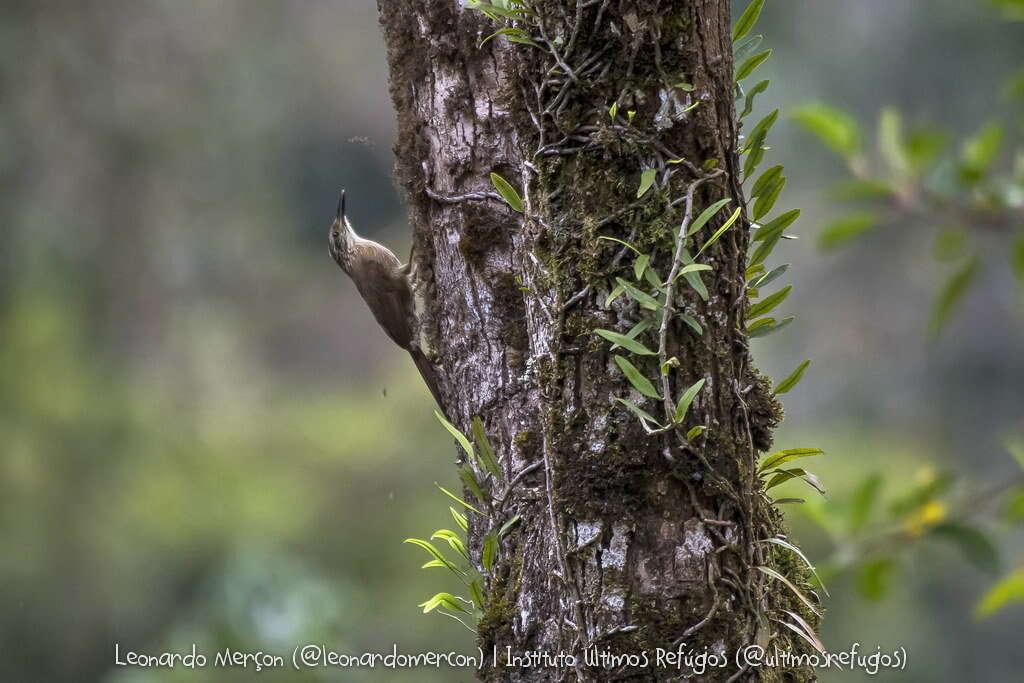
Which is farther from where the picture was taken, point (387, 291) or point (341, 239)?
point (341, 239)

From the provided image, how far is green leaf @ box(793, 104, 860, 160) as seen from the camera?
2.55 m

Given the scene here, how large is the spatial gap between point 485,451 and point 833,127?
1455mm

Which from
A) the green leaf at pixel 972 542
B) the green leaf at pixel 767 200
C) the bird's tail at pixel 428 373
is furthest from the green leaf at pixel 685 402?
the green leaf at pixel 972 542

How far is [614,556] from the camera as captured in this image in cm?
137

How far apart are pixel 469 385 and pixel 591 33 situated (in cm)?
65

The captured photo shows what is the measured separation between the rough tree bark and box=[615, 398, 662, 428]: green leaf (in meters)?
0.01

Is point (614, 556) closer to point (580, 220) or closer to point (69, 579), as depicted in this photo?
point (580, 220)

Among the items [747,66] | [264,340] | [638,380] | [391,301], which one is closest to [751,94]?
[747,66]

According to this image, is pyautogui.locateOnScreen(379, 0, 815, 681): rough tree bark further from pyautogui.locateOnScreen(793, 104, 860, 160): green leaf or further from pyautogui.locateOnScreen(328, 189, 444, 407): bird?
pyautogui.locateOnScreen(328, 189, 444, 407): bird

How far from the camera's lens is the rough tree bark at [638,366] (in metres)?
1.37

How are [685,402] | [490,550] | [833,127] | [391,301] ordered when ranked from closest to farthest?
1. [685,402]
2. [490,550]
3. [833,127]
4. [391,301]

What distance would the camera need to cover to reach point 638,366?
1369mm

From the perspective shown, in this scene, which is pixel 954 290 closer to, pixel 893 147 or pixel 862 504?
pixel 893 147

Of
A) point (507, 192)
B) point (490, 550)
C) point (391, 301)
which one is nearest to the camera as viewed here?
point (507, 192)
